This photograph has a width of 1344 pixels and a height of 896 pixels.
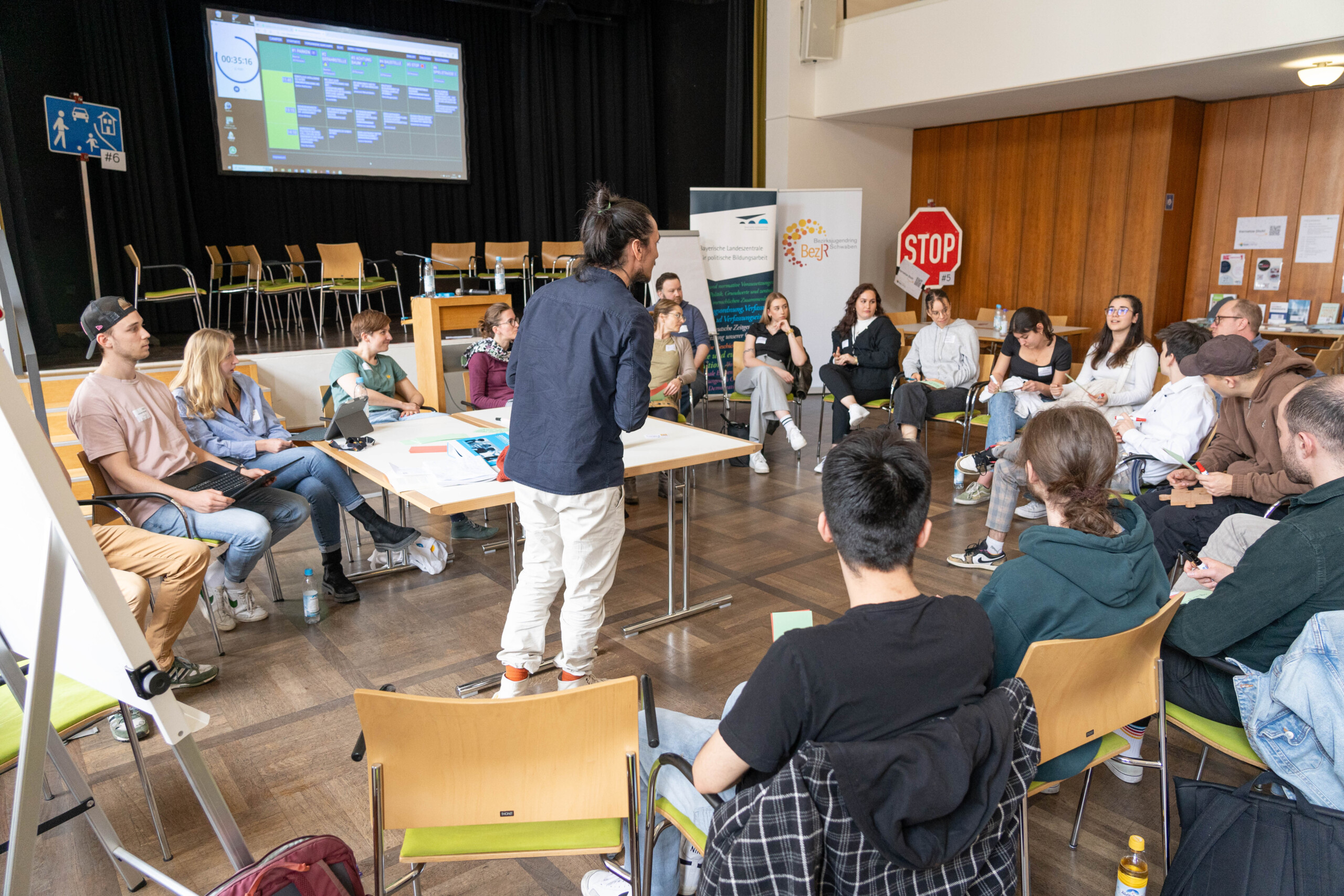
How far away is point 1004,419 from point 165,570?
405cm

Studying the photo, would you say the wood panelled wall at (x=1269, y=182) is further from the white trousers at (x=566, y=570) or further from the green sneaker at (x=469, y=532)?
the white trousers at (x=566, y=570)

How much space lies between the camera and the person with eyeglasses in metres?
4.41

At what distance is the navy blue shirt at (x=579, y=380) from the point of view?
7.20 feet

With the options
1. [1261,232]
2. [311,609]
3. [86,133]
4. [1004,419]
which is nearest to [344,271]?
[86,133]

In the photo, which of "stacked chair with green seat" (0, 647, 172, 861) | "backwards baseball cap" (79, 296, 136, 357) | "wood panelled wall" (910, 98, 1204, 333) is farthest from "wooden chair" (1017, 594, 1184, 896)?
"wood panelled wall" (910, 98, 1204, 333)

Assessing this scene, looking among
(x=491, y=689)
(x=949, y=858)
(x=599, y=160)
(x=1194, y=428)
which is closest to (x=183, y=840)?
(x=491, y=689)

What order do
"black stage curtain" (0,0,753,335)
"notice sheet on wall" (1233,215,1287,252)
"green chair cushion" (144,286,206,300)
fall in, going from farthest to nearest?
"black stage curtain" (0,0,753,335), "notice sheet on wall" (1233,215,1287,252), "green chair cushion" (144,286,206,300)

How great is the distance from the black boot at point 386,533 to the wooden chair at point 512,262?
4180mm

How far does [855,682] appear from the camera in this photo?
1107 millimetres

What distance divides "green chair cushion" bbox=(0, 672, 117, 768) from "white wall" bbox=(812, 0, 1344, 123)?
738cm

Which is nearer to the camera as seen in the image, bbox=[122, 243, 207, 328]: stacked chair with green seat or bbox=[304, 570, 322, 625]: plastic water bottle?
bbox=[304, 570, 322, 625]: plastic water bottle

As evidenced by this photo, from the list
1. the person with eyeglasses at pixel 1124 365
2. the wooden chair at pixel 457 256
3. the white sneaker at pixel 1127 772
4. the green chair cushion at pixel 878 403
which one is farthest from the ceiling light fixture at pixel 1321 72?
the wooden chair at pixel 457 256

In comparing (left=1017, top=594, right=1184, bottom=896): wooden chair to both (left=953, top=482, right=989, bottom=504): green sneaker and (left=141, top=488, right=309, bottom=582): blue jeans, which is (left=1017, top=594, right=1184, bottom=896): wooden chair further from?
(left=953, top=482, right=989, bottom=504): green sneaker

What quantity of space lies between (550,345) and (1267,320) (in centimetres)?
742
